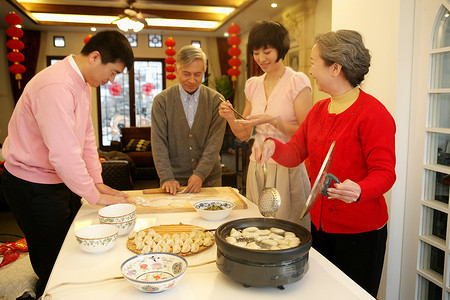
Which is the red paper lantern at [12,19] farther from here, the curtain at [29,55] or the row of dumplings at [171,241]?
the row of dumplings at [171,241]

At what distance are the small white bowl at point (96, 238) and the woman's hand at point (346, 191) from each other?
77cm

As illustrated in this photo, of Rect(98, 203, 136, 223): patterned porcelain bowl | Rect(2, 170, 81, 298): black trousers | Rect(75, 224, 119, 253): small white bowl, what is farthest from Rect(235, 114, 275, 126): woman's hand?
Rect(2, 170, 81, 298): black trousers

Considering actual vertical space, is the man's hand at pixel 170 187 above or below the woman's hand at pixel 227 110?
below

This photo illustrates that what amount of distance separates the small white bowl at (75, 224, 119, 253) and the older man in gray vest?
957 millimetres

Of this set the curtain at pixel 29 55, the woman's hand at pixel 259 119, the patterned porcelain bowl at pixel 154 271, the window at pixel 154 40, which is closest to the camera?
the patterned porcelain bowl at pixel 154 271

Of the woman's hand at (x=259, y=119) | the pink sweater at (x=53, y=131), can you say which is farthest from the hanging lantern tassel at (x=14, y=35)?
the woman's hand at (x=259, y=119)

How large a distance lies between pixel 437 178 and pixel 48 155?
6.63 feet

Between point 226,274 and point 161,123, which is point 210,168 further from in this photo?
point 226,274

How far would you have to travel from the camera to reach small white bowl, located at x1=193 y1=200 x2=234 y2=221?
5.52ft

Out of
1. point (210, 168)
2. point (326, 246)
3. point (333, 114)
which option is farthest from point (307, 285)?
point (210, 168)

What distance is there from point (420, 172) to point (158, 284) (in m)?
1.74

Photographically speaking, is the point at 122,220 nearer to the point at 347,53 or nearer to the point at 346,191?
the point at 346,191

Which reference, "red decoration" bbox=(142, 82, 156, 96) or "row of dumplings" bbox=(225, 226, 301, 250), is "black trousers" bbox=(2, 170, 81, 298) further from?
"red decoration" bbox=(142, 82, 156, 96)

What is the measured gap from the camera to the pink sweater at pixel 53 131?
5.10ft
